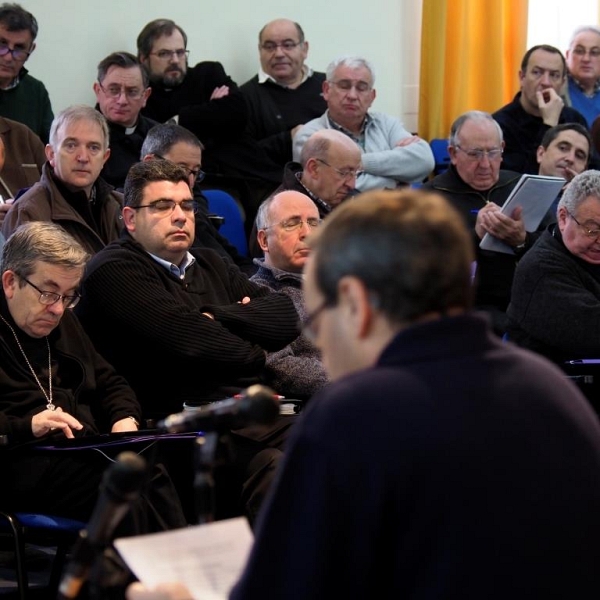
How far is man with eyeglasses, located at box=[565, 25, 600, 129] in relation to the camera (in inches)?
274

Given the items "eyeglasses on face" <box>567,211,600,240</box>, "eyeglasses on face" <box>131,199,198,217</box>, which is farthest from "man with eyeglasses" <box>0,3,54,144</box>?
"eyeglasses on face" <box>567,211,600,240</box>

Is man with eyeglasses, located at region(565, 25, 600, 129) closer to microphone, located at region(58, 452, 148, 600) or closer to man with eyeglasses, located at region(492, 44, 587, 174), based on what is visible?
man with eyeglasses, located at region(492, 44, 587, 174)

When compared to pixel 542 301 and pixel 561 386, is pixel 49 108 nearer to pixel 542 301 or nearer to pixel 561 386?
pixel 542 301

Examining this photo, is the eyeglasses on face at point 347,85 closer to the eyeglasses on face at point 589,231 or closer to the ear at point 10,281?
the eyeglasses on face at point 589,231

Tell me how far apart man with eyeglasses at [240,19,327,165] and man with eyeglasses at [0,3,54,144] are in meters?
1.08

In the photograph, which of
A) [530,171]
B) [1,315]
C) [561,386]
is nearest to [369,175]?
[530,171]

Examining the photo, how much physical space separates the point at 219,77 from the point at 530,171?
5.43ft

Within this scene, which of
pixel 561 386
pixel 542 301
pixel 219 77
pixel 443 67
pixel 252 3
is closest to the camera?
pixel 561 386

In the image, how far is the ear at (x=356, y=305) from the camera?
4.84 ft

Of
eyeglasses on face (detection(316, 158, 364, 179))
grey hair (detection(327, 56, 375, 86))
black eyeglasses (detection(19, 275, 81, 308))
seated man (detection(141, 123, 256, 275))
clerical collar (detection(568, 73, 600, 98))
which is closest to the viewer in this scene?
black eyeglasses (detection(19, 275, 81, 308))

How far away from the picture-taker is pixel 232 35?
659 centimetres

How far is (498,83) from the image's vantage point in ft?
24.0

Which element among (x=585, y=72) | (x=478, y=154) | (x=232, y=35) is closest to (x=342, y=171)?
(x=478, y=154)

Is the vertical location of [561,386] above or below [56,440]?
above
